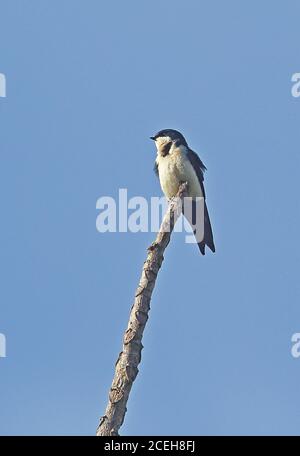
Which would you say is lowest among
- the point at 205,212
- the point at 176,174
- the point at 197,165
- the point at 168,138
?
the point at 205,212

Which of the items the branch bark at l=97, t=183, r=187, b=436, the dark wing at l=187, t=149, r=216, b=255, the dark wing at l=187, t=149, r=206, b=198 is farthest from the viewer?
the dark wing at l=187, t=149, r=206, b=198

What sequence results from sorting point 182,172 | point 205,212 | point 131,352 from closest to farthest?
point 131,352 → point 182,172 → point 205,212

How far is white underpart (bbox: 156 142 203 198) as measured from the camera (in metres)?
13.6

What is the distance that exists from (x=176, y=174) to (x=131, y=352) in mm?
5779

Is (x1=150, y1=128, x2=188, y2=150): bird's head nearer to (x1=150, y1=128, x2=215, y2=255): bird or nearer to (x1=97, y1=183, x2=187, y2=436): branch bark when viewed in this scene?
(x1=150, y1=128, x2=215, y2=255): bird

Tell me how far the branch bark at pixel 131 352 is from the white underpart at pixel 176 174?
4.59m

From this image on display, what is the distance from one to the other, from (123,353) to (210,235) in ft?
18.4

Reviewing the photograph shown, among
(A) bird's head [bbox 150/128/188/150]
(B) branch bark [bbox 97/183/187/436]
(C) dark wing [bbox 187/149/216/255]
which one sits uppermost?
(A) bird's head [bbox 150/128/188/150]

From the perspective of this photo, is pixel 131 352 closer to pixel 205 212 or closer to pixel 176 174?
pixel 176 174

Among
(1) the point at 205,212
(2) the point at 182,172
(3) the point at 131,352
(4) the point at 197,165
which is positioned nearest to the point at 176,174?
(2) the point at 182,172

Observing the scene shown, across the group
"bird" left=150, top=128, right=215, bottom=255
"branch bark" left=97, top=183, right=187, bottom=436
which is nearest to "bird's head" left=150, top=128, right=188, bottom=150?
"bird" left=150, top=128, right=215, bottom=255

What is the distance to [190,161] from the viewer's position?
13945 mm

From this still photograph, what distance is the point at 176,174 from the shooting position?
44.8 feet

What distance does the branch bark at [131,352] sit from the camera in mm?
7910
